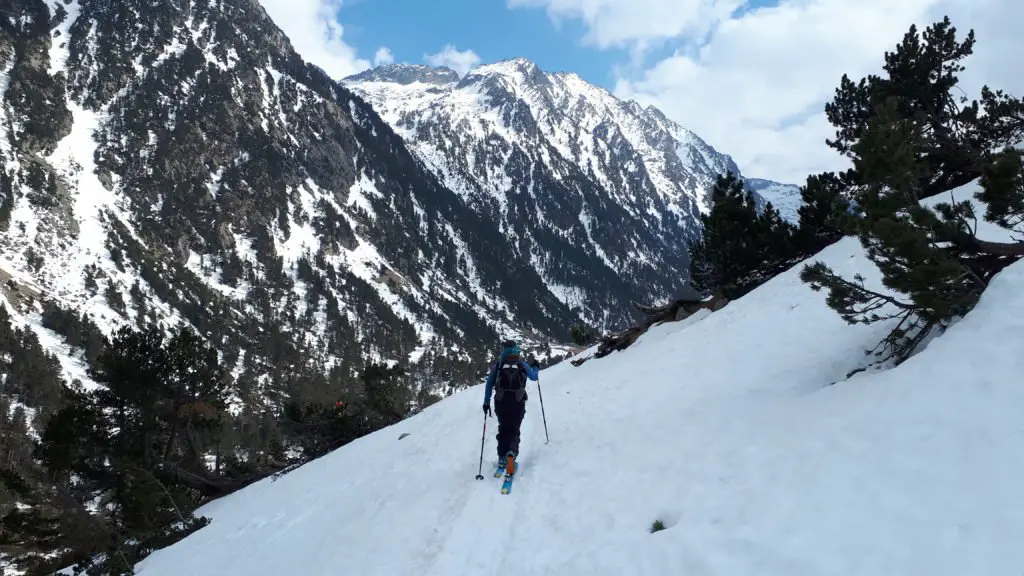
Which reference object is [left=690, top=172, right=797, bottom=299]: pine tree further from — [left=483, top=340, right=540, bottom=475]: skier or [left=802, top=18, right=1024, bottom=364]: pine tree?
[left=483, top=340, right=540, bottom=475]: skier

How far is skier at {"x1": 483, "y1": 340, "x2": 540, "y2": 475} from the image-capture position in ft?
36.1

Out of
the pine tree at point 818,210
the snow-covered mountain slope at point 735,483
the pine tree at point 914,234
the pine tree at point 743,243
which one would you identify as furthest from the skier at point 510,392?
the pine tree at point 818,210

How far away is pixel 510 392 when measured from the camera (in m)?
11.0

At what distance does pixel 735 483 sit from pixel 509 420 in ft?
16.2

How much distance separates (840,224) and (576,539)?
7.76 m

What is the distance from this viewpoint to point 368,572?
8.97 meters

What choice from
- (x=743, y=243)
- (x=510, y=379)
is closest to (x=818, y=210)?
(x=743, y=243)

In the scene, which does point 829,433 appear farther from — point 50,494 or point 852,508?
point 50,494

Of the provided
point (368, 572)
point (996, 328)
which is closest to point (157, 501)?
point (368, 572)

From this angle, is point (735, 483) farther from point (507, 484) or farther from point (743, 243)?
point (743, 243)

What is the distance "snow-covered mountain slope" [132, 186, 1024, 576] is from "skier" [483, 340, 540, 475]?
819 mm

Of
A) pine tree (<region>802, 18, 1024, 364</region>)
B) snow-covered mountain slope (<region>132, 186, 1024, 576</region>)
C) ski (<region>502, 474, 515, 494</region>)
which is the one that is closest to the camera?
snow-covered mountain slope (<region>132, 186, 1024, 576</region>)

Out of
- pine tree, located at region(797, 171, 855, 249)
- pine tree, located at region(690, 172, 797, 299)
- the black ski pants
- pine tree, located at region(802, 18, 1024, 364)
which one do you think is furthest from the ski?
pine tree, located at region(797, 171, 855, 249)

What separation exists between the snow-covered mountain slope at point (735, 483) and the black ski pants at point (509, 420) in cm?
71
